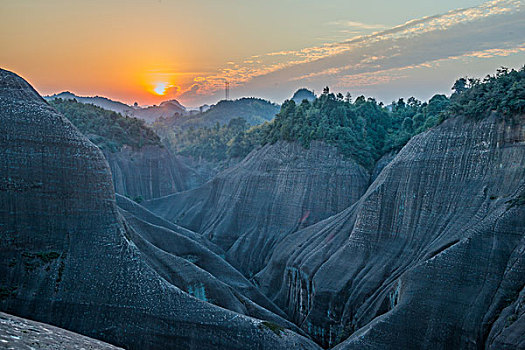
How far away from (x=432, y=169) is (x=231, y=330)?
57.4ft

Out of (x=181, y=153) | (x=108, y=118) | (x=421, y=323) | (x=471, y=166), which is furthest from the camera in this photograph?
(x=181, y=153)

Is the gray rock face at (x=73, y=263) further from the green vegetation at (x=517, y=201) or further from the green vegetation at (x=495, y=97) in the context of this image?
the green vegetation at (x=495, y=97)

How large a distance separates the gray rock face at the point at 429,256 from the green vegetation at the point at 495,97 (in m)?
0.76

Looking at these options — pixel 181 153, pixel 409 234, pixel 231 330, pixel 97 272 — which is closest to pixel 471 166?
pixel 409 234

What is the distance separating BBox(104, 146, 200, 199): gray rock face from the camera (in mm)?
77062

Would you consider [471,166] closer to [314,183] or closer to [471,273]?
[471,273]

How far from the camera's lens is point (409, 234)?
113ft

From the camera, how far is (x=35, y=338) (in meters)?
15.9

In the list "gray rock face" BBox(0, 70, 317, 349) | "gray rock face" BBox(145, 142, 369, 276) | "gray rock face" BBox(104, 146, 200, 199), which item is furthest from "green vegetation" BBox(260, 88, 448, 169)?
"gray rock face" BBox(0, 70, 317, 349)

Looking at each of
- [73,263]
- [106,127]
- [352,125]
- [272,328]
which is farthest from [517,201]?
[106,127]

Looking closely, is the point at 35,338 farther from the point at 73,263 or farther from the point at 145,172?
the point at 145,172

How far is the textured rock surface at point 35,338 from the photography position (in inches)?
574

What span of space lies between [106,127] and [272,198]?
35.8 metres

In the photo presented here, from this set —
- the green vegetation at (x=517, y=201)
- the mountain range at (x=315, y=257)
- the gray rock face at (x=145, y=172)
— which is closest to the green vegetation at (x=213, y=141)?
the gray rock face at (x=145, y=172)
